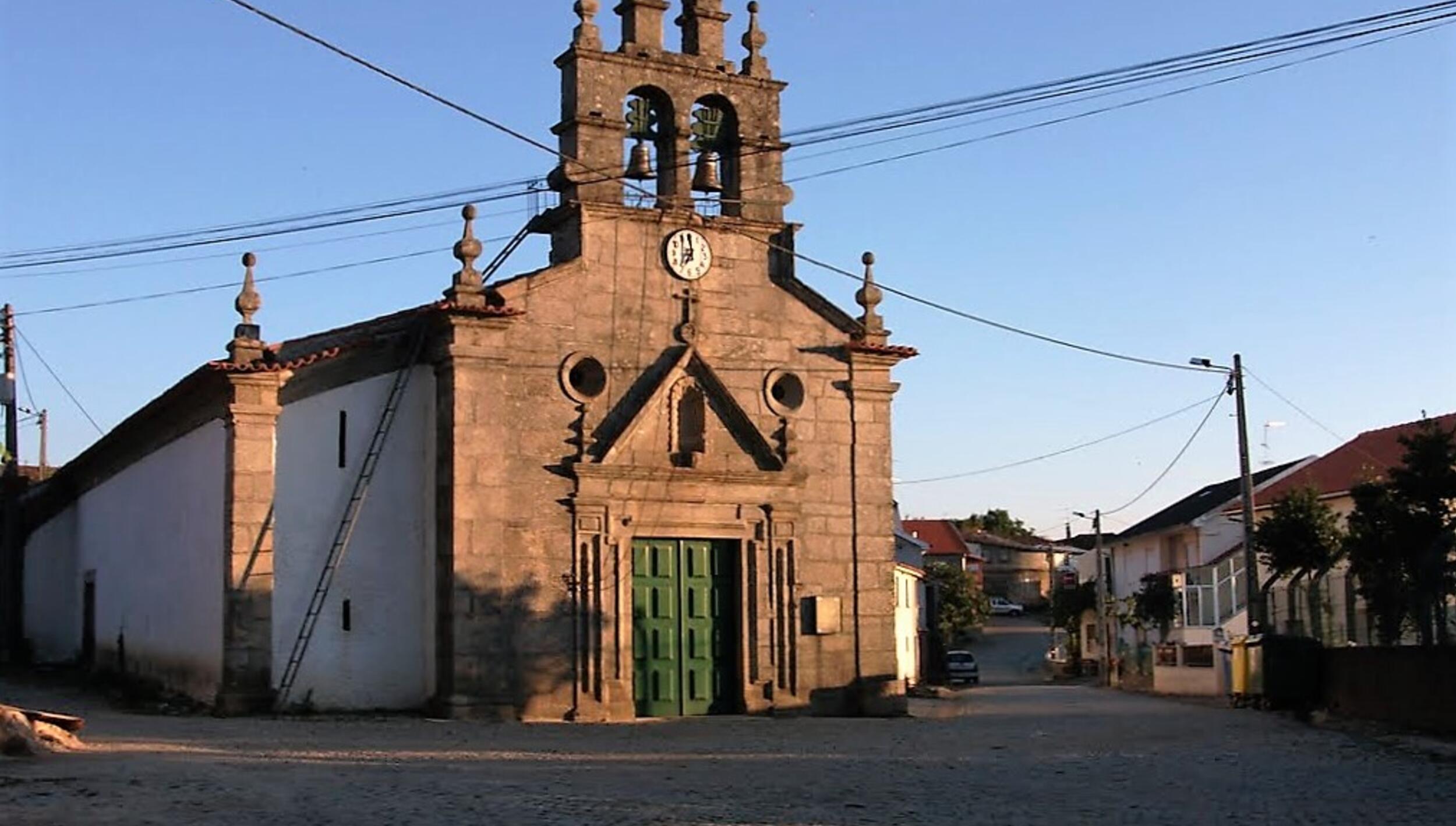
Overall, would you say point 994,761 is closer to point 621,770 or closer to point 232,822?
point 621,770

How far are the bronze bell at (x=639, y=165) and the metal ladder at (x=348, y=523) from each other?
371 centimetres

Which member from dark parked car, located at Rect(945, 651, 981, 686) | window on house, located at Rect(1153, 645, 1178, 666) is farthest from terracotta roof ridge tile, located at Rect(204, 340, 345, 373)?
dark parked car, located at Rect(945, 651, 981, 686)

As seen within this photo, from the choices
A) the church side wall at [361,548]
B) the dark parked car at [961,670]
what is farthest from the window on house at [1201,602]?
the church side wall at [361,548]

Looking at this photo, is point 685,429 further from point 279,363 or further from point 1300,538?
point 1300,538

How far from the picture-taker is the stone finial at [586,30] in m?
23.7

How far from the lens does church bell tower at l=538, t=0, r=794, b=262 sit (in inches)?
930

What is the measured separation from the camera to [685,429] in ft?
78.8

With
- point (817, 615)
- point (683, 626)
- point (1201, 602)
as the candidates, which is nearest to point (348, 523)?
point (683, 626)

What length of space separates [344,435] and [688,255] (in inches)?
216

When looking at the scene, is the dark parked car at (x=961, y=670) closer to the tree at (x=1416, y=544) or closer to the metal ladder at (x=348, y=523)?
the tree at (x=1416, y=544)

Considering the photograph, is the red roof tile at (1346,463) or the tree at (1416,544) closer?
the tree at (1416,544)

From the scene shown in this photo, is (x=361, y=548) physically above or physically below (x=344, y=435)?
below

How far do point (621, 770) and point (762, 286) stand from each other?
11237mm

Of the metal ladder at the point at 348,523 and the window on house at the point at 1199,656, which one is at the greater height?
the metal ladder at the point at 348,523
